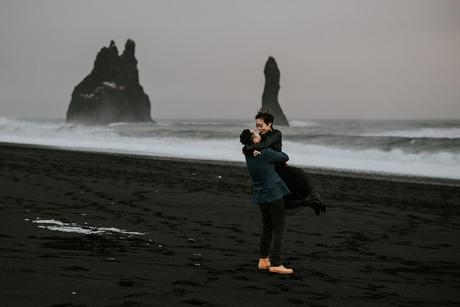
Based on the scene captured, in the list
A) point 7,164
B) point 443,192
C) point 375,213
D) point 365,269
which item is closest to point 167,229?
point 365,269

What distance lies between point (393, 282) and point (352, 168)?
17.1m

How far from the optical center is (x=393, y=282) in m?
5.62

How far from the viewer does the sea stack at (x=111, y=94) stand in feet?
444

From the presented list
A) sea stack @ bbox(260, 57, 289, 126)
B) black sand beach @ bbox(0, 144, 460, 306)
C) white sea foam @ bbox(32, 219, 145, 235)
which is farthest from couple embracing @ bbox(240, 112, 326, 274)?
sea stack @ bbox(260, 57, 289, 126)

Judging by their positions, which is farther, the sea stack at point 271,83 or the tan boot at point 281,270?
the sea stack at point 271,83

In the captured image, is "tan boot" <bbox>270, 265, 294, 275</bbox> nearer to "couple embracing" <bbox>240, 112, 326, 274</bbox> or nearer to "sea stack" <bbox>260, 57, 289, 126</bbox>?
"couple embracing" <bbox>240, 112, 326, 274</bbox>

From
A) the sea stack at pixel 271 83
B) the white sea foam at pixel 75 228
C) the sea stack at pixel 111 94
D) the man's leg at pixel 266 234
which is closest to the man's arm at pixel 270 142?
the man's leg at pixel 266 234

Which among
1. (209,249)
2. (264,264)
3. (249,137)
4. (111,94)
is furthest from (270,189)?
(111,94)

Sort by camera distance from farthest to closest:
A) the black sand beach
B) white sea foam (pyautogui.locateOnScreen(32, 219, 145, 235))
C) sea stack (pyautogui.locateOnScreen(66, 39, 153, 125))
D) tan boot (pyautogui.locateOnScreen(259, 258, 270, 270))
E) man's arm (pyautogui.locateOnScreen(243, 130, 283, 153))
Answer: sea stack (pyautogui.locateOnScreen(66, 39, 153, 125)) → white sea foam (pyautogui.locateOnScreen(32, 219, 145, 235)) → tan boot (pyautogui.locateOnScreen(259, 258, 270, 270)) → man's arm (pyautogui.locateOnScreen(243, 130, 283, 153)) → the black sand beach

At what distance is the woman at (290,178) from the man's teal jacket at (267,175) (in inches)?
3.7

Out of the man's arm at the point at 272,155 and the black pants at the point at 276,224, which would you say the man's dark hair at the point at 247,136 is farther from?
the black pants at the point at 276,224

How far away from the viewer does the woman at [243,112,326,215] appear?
579 cm

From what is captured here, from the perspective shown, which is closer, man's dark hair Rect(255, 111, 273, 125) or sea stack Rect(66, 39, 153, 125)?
man's dark hair Rect(255, 111, 273, 125)

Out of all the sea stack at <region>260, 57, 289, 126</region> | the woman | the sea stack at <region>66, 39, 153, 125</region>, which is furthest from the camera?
the sea stack at <region>260, 57, 289, 126</region>
